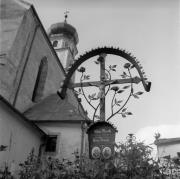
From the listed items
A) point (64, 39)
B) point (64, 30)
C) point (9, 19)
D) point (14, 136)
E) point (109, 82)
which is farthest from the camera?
point (64, 30)

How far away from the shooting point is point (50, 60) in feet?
61.0

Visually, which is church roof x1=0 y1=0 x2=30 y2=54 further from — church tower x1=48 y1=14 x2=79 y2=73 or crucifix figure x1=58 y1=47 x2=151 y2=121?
church tower x1=48 y1=14 x2=79 y2=73

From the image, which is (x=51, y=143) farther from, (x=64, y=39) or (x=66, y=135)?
(x=64, y=39)

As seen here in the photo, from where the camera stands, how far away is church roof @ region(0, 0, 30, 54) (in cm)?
1392

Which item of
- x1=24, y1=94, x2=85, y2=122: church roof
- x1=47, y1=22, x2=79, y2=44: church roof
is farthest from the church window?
x1=47, y1=22, x2=79, y2=44: church roof

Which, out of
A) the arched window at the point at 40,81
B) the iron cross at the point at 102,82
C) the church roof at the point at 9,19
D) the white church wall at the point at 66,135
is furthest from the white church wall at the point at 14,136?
the iron cross at the point at 102,82

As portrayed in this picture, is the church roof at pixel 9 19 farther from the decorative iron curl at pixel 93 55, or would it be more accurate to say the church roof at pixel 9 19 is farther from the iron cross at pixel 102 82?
the iron cross at pixel 102 82

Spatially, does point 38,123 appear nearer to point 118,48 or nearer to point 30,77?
point 30,77

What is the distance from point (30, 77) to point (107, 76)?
405 inches

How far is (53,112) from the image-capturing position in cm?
1422

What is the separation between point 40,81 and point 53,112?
11.8 feet

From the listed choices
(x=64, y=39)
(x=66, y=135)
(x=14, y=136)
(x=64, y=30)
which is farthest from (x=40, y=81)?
(x=64, y=30)

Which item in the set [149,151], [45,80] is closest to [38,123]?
[45,80]

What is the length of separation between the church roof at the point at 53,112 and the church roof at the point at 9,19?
138 inches
